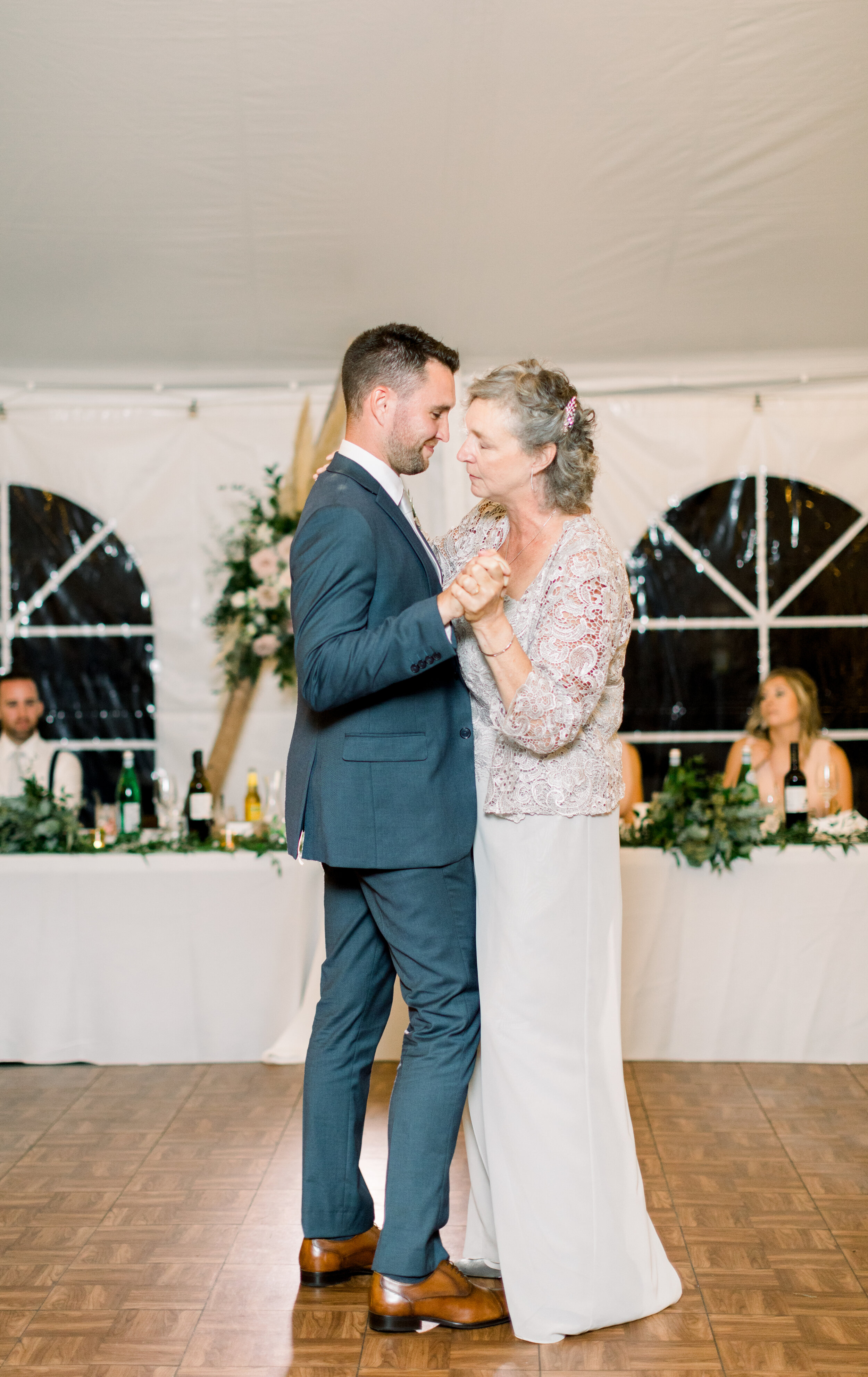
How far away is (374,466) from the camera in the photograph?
2.15 m

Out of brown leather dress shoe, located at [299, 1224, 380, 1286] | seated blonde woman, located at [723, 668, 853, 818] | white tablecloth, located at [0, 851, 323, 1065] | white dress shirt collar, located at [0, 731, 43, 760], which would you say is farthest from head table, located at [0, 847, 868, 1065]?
brown leather dress shoe, located at [299, 1224, 380, 1286]

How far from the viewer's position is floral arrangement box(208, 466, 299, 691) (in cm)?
507

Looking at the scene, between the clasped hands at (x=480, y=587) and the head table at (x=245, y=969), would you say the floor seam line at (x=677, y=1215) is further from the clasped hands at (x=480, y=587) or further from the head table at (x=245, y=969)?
the clasped hands at (x=480, y=587)

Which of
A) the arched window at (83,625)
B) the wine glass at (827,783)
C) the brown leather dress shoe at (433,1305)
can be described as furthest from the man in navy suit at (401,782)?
the arched window at (83,625)

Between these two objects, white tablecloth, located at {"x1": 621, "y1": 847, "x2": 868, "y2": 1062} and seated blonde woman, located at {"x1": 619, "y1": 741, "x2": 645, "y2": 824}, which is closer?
white tablecloth, located at {"x1": 621, "y1": 847, "x2": 868, "y2": 1062}

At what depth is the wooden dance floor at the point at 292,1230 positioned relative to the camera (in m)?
2.05

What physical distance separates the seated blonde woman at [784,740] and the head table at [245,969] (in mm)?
793

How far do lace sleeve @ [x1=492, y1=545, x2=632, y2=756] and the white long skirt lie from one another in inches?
7.4

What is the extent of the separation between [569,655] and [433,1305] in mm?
1174

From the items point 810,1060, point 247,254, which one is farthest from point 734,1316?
point 247,254

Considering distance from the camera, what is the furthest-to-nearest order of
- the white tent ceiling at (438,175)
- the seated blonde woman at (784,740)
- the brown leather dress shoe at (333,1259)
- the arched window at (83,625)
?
the arched window at (83,625) → the seated blonde woman at (784,740) → the white tent ceiling at (438,175) → the brown leather dress shoe at (333,1259)

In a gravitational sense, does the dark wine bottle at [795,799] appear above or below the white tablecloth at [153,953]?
above

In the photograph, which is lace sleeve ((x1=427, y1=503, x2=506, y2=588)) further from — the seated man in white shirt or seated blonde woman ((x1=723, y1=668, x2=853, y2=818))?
the seated man in white shirt

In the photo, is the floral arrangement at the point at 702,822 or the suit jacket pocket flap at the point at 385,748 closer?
the suit jacket pocket flap at the point at 385,748
